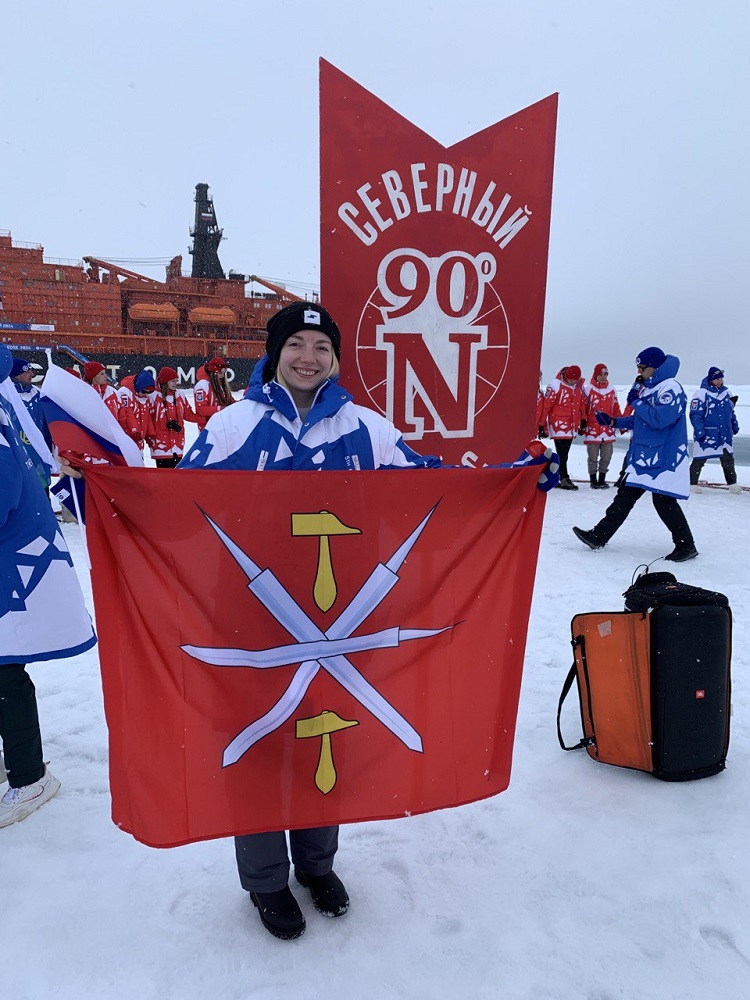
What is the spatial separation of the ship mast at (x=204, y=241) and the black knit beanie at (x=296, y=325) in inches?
1632

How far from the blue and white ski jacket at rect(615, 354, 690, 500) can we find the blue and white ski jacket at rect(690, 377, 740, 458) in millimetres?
4606

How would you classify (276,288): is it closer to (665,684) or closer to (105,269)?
(105,269)

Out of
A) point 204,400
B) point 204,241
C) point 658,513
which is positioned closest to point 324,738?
point 658,513

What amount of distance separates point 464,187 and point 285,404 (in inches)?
46.3

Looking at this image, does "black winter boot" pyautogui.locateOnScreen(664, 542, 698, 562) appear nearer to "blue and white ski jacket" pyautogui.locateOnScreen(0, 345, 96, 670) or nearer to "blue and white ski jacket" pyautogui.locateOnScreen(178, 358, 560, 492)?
"blue and white ski jacket" pyautogui.locateOnScreen(178, 358, 560, 492)

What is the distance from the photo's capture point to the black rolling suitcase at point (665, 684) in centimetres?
231

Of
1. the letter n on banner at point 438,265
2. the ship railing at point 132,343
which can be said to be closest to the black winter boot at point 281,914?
the letter n on banner at point 438,265

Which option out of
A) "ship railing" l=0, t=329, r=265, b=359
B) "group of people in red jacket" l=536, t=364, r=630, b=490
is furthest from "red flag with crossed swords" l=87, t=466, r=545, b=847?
"ship railing" l=0, t=329, r=265, b=359

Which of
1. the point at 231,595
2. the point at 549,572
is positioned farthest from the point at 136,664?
the point at 549,572

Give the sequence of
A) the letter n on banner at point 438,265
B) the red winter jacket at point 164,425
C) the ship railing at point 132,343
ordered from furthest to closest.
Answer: the ship railing at point 132,343 < the red winter jacket at point 164,425 < the letter n on banner at point 438,265

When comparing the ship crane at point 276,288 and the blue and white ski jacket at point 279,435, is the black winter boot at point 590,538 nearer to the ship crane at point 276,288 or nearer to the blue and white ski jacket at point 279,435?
the blue and white ski jacket at point 279,435

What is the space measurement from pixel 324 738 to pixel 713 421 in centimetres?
971

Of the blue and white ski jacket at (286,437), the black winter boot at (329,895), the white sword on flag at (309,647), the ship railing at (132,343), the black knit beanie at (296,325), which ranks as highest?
the ship railing at (132,343)

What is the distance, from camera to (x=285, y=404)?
5.64 feet
